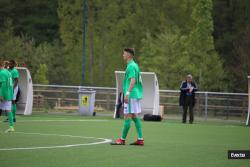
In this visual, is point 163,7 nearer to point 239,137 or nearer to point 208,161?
point 239,137

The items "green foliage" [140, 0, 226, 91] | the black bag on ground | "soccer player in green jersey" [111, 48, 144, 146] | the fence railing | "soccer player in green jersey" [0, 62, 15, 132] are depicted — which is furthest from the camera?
"green foliage" [140, 0, 226, 91]

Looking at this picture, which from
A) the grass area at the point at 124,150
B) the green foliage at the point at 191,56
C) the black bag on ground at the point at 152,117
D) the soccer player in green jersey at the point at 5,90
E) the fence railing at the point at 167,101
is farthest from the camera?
the green foliage at the point at 191,56

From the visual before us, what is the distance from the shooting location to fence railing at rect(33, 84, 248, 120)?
36750mm

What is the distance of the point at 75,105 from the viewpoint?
41.4 metres

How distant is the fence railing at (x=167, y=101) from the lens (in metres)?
36.8

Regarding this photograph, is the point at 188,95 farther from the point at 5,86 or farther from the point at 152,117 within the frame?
the point at 5,86

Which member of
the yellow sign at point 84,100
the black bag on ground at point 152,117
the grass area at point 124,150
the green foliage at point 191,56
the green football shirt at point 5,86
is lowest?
the grass area at point 124,150

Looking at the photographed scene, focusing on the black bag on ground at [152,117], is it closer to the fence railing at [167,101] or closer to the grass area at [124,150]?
the fence railing at [167,101]

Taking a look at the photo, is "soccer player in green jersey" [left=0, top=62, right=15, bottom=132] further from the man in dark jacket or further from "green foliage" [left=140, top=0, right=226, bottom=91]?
"green foliage" [left=140, top=0, right=226, bottom=91]

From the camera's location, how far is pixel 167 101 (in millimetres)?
39125

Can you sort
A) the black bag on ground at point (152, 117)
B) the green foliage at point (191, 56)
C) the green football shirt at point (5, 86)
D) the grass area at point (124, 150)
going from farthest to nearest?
the green foliage at point (191, 56) → the black bag on ground at point (152, 117) → the green football shirt at point (5, 86) → the grass area at point (124, 150)

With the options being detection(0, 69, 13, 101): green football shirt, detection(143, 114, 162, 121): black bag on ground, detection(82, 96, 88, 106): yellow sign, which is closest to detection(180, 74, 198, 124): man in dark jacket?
detection(143, 114, 162, 121): black bag on ground

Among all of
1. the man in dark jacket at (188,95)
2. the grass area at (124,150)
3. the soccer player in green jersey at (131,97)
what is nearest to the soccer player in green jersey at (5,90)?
the grass area at (124,150)

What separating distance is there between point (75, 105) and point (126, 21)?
1899 cm
